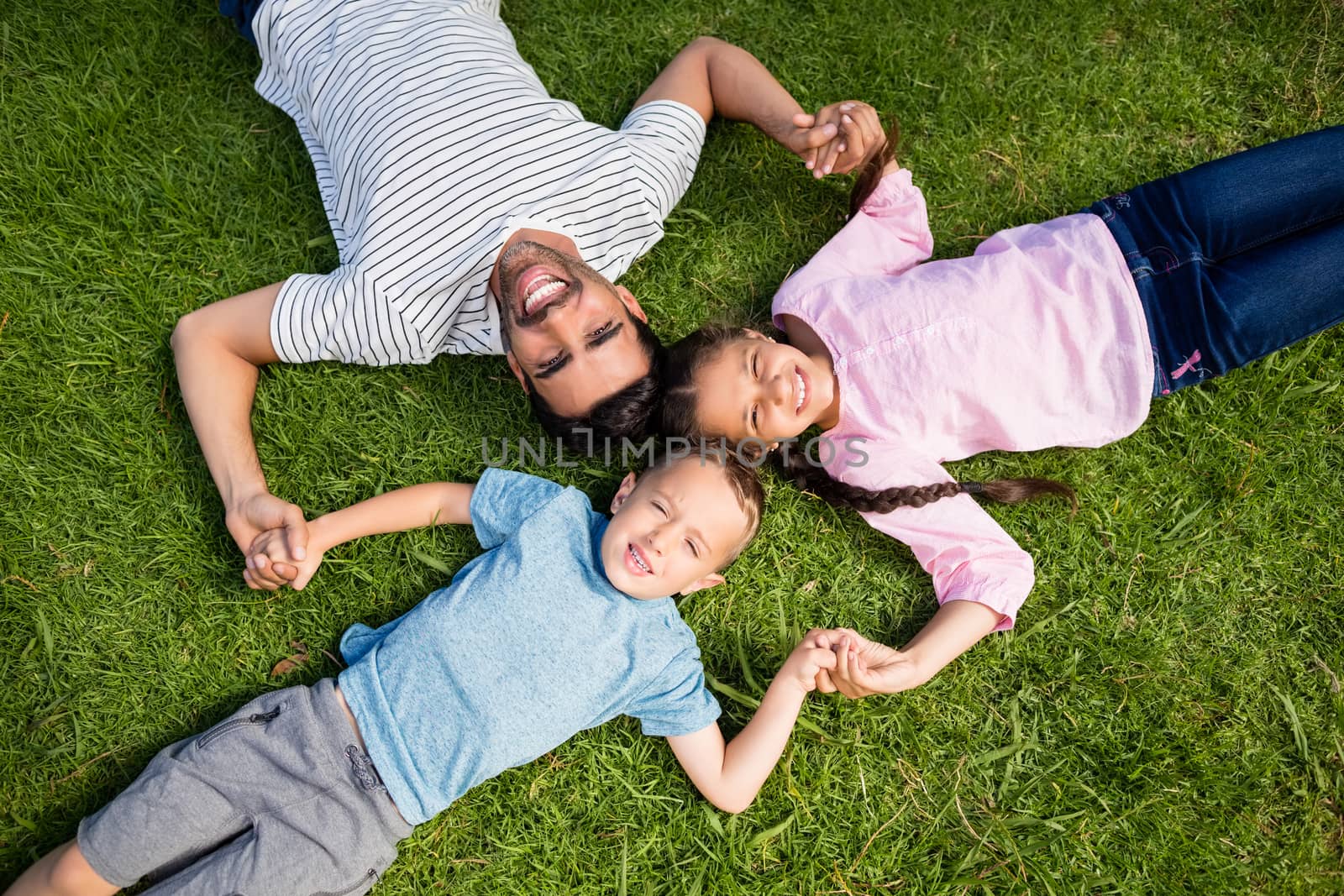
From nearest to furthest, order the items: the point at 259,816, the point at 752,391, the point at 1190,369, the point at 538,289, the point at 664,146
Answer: the point at 259,816
the point at 538,289
the point at 752,391
the point at 1190,369
the point at 664,146

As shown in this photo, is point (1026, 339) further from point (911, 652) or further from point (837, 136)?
point (911, 652)

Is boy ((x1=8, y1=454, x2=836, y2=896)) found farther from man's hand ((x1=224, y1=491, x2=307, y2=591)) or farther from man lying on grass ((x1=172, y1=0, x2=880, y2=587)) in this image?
man lying on grass ((x1=172, y1=0, x2=880, y2=587))

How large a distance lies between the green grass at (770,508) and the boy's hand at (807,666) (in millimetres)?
238

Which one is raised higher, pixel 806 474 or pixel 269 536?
pixel 269 536

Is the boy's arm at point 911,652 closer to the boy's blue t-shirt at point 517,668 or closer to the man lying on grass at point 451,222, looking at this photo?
the boy's blue t-shirt at point 517,668

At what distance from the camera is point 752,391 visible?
276 centimetres

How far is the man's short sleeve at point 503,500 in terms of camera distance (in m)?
2.88

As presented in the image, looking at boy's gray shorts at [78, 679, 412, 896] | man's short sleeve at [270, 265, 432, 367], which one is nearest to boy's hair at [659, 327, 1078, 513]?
man's short sleeve at [270, 265, 432, 367]

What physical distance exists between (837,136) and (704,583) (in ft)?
5.34

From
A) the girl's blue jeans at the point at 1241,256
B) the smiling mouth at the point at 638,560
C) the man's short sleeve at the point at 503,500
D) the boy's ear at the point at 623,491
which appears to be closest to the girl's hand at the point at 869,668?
the smiling mouth at the point at 638,560

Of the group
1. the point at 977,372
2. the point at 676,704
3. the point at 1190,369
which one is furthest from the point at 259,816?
the point at 1190,369

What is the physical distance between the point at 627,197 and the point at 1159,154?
85.7 inches

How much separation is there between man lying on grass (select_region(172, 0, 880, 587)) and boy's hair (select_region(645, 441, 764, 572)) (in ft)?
0.63

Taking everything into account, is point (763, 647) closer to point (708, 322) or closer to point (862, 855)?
point (862, 855)
